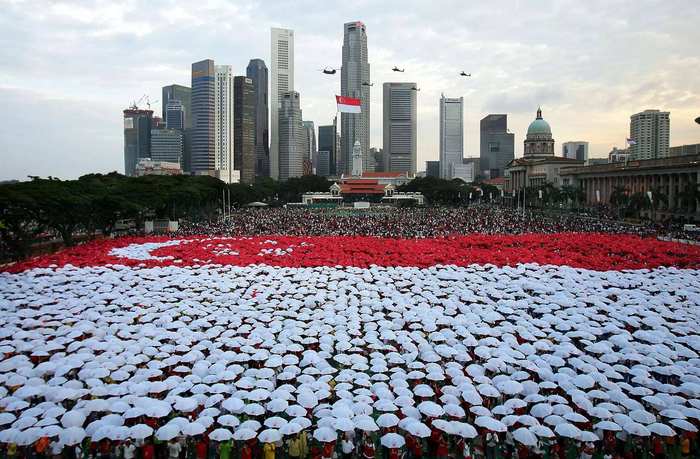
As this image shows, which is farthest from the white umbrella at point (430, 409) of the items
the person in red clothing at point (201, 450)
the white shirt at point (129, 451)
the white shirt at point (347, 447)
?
the white shirt at point (129, 451)

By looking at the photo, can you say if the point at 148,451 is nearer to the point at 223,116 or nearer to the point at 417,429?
the point at 417,429

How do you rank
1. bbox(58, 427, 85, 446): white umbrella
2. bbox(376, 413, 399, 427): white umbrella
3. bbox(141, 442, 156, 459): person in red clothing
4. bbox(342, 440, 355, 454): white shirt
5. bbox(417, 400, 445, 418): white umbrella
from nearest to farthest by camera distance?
bbox(58, 427, 85, 446): white umbrella → bbox(141, 442, 156, 459): person in red clothing → bbox(342, 440, 355, 454): white shirt → bbox(376, 413, 399, 427): white umbrella → bbox(417, 400, 445, 418): white umbrella

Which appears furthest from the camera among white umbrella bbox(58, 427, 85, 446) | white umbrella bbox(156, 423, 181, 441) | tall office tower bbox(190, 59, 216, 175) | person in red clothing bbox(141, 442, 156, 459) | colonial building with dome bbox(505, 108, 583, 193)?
tall office tower bbox(190, 59, 216, 175)

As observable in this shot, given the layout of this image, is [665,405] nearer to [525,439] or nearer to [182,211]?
[525,439]

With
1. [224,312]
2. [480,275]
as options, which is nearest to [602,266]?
[480,275]

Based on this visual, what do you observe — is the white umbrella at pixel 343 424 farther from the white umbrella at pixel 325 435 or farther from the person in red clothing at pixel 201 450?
the person in red clothing at pixel 201 450

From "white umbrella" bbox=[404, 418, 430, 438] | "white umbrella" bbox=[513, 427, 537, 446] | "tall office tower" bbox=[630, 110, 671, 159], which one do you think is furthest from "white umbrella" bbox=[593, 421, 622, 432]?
"tall office tower" bbox=[630, 110, 671, 159]

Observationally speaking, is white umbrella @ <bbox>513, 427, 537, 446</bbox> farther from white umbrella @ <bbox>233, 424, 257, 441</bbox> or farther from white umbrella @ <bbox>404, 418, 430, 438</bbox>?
white umbrella @ <bbox>233, 424, 257, 441</bbox>
